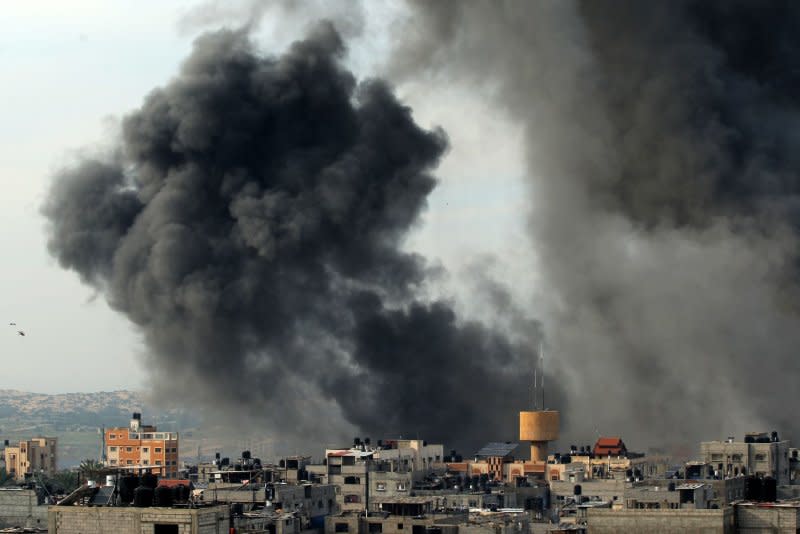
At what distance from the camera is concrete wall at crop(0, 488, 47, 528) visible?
51.5 m

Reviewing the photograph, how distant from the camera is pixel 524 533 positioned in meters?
58.9

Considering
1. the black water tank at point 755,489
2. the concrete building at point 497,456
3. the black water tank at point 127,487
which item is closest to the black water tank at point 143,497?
the black water tank at point 127,487

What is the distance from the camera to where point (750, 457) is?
73.8 m

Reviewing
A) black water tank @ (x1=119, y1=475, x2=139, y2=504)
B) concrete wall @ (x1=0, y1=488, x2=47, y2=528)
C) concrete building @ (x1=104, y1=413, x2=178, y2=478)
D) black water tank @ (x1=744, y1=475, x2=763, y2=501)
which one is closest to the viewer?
black water tank @ (x1=119, y1=475, x2=139, y2=504)

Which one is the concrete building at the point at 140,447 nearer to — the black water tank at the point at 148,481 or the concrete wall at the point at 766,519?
the black water tank at the point at 148,481

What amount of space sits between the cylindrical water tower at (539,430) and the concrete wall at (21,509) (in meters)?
43.7

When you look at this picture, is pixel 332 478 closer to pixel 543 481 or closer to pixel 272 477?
pixel 272 477

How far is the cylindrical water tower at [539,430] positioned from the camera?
94.8 m

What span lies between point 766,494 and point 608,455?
54.7 m

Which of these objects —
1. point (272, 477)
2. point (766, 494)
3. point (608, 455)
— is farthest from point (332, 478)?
point (766, 494)

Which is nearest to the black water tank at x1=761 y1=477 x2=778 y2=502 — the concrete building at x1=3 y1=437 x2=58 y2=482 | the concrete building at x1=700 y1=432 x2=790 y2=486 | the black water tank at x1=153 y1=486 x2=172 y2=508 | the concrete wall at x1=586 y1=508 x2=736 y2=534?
the concrete wall at x1=586 y1=508 x2=736 y2=534

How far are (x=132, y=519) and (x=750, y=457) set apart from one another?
46.5m

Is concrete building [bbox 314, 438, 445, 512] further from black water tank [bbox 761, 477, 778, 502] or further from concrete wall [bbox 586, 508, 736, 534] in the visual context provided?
concrete wall [bbox 586, 508, 736, 534]

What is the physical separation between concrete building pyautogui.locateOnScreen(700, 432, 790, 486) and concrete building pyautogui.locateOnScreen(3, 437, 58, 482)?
4262cm
